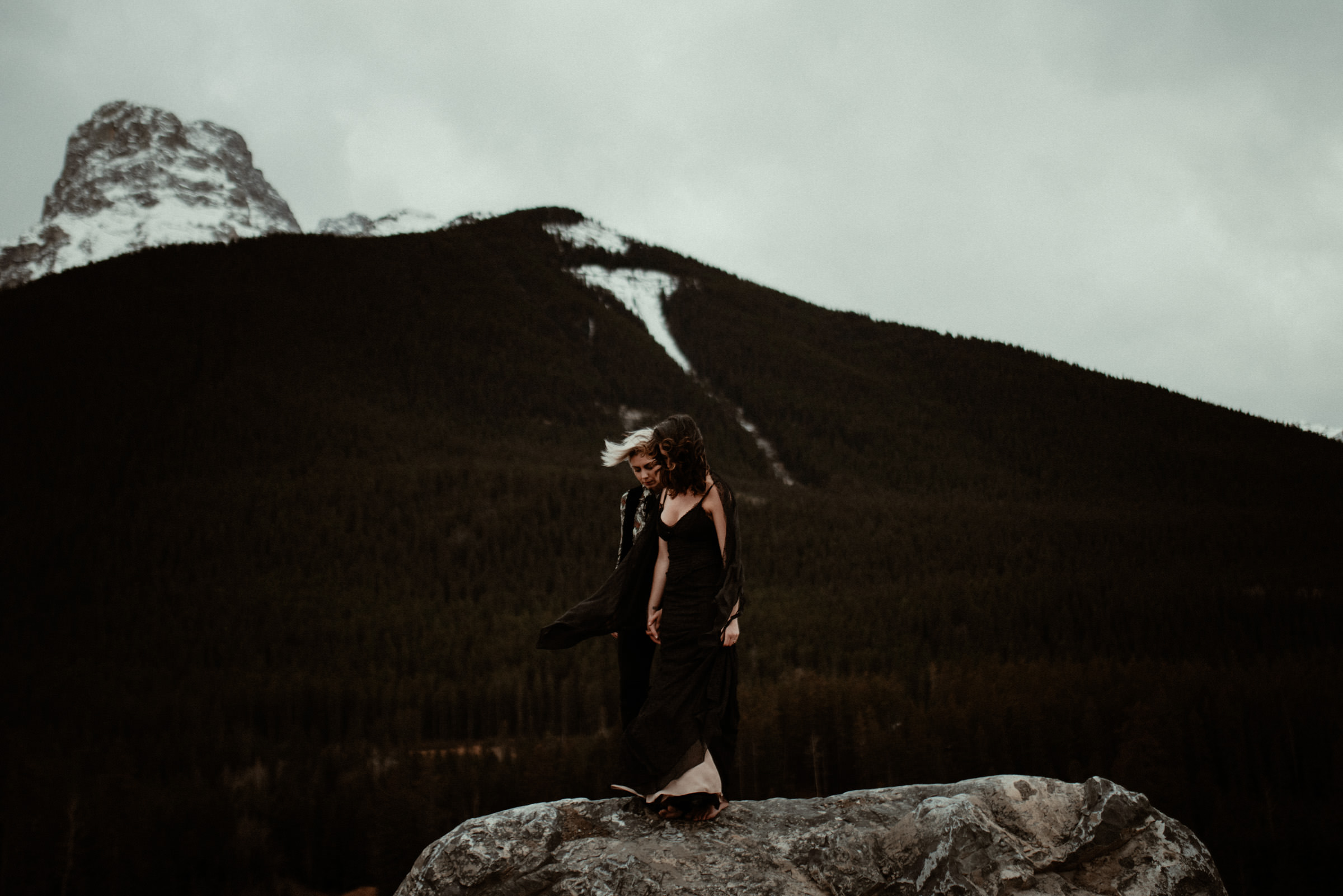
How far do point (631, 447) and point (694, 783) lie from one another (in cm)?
254

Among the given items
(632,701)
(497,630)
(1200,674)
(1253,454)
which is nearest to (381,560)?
(497,630)

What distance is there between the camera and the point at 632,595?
686 cm

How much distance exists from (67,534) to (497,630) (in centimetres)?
4385

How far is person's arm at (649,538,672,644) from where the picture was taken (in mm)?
6787

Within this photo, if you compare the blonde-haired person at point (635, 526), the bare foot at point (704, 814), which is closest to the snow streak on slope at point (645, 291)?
the blonde-haired person at point (635, 526)

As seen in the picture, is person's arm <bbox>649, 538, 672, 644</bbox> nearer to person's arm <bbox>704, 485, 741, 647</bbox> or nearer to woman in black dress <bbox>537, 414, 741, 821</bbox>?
woman in black dress <bbox>537, 414, 741, 821</bbox>

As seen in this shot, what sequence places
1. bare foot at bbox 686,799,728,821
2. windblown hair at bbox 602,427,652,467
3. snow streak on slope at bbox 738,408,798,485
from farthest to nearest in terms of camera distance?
snow streak on slope at bbox 738,408,798,485
windblown hair at bbox 602,427,652,467
bare foot at bbox 686,799,728,821

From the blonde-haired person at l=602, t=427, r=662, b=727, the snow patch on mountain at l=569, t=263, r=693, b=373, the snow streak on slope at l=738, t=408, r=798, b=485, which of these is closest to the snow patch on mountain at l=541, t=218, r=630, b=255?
the snow patch on mountain at l=569, t=263, r=693, b=373

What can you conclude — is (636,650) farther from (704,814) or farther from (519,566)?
(519,566)

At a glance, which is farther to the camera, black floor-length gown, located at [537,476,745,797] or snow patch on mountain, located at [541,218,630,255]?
snow patch on mountain, located at [541,218,630,255]

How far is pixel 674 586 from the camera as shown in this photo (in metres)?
6.70

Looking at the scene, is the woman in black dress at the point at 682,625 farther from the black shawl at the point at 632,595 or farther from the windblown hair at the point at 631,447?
the windblown hair at the point at 631,447

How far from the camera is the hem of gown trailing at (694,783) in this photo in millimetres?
6258

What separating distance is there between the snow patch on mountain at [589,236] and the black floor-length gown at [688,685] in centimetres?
15409
